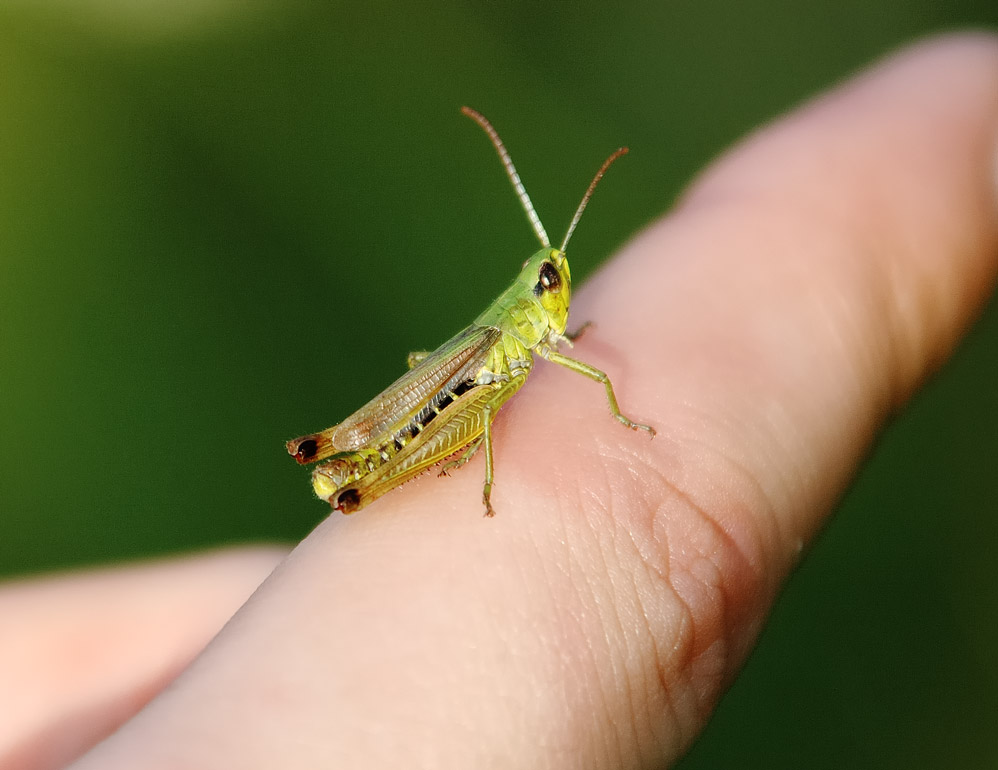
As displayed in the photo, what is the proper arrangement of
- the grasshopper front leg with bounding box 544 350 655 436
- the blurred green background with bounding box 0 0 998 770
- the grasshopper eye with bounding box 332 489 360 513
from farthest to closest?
the blurred green background with bounding box 0 0 998 770
the grasshopper front leg with bounding box 544 350 655 436
the grasshopper eye with bounding box 332 489 360 513

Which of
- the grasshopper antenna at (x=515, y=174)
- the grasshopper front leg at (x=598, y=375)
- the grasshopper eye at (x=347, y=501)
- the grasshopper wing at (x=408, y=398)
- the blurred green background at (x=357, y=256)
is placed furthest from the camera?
the blurred green background at (x=357, y=256)

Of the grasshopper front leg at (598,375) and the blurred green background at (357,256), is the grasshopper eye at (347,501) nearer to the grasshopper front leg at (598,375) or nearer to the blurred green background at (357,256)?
the grasshopper front leg at (598,375)

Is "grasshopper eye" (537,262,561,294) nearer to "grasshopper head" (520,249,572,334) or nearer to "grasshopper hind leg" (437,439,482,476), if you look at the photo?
"grasshopper head" (520,249,572,334)

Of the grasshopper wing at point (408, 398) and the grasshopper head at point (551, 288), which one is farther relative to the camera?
the grasshopper head at point (551, 288)

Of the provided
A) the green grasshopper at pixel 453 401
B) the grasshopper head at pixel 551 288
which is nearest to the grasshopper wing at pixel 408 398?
the green grasshopper at pixel 453 401

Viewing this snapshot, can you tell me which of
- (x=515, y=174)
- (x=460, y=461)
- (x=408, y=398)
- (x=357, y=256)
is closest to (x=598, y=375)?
(x=460, y=461)

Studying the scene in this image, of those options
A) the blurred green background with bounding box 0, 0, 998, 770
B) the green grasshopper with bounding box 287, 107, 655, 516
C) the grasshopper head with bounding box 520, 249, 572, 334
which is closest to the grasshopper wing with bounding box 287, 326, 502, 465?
the green grasshopper with bounding box 287, 107, 655, 516

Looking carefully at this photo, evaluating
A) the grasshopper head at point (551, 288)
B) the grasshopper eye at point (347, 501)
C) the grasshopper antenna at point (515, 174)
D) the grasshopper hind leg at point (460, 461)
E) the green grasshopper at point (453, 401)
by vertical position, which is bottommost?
the grasshopper eye at point (347, 501)

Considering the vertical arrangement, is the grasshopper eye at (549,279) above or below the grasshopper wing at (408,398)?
above
